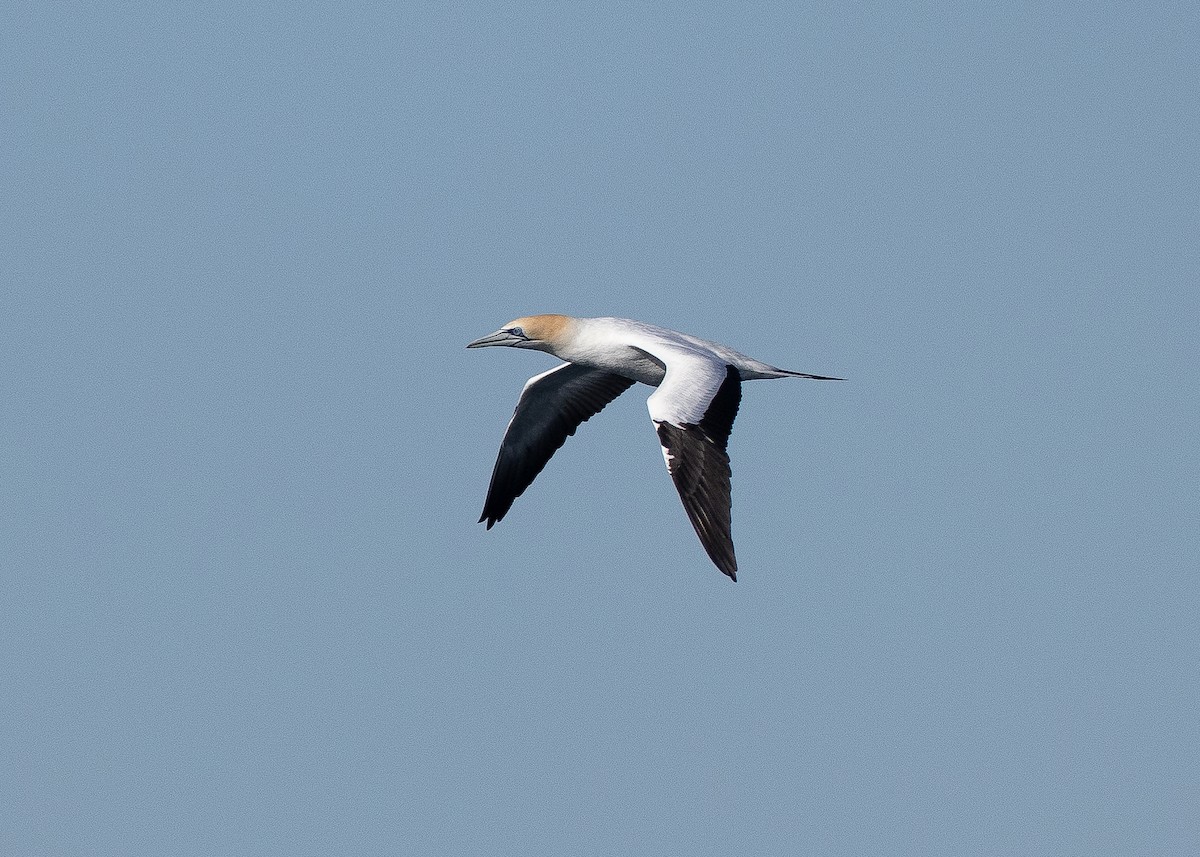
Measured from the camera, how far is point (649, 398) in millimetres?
22766

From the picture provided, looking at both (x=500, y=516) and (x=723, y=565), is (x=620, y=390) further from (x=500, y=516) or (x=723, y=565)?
(x=723, y=565)

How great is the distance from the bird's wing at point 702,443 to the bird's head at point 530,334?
3350mm

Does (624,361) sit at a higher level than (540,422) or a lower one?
higher

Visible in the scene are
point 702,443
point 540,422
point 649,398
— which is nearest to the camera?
point 702,443

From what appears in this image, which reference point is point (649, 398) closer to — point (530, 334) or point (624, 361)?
point (624, 361)

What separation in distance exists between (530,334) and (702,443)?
5551mm

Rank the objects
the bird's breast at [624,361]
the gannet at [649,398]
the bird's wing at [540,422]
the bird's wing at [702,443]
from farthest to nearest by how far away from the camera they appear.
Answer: the bird's wing at [540,422]
the bird's breast at [624,361]
the gannet at [649,398]
the bird's wing at [702,443]

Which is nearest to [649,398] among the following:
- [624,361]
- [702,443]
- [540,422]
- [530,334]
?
[702,443]

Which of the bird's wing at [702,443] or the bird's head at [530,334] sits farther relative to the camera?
the bird's head at [530,334]

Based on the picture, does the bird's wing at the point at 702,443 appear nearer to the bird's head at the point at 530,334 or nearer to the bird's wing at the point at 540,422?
the bird's head at the point at 530,334

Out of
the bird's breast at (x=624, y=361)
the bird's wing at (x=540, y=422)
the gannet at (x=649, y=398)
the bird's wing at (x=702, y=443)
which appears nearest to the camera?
the bird's wing at (x=702, y=443)

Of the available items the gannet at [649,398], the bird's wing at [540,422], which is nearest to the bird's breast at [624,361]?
the gannet at [649,398]

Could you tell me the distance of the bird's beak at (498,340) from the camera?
27.2 m

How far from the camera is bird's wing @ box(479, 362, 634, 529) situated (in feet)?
95.1
